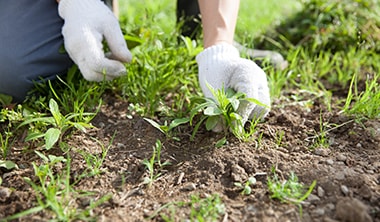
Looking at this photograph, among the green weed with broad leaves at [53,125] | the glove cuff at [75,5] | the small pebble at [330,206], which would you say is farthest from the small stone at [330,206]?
the glove cuff at [75,5]

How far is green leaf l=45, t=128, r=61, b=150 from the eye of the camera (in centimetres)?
148

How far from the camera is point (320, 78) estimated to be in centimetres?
239

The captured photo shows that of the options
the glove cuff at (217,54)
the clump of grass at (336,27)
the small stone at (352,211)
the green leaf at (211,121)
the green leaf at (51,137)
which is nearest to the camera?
the small stone at (352,211)

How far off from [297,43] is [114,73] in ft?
4.11

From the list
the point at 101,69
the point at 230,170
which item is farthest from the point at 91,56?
the point at 230,170

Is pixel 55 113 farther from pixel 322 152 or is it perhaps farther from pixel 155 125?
pixel 322 152

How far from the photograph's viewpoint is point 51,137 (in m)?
1.51

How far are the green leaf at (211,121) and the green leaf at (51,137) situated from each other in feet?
1.59

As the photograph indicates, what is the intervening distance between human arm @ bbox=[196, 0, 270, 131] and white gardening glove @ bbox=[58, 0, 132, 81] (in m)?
0.32

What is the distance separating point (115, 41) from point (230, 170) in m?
0.70

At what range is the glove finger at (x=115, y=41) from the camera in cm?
182

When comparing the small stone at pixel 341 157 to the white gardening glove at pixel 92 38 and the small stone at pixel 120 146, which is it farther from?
the white gardening glove at pixel 92 38

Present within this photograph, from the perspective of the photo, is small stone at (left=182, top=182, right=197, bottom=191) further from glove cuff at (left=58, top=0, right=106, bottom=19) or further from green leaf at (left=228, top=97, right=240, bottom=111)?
glove cuff at (left=58, top=0, right=106, bottom=19)

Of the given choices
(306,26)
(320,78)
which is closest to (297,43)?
(306,26)
